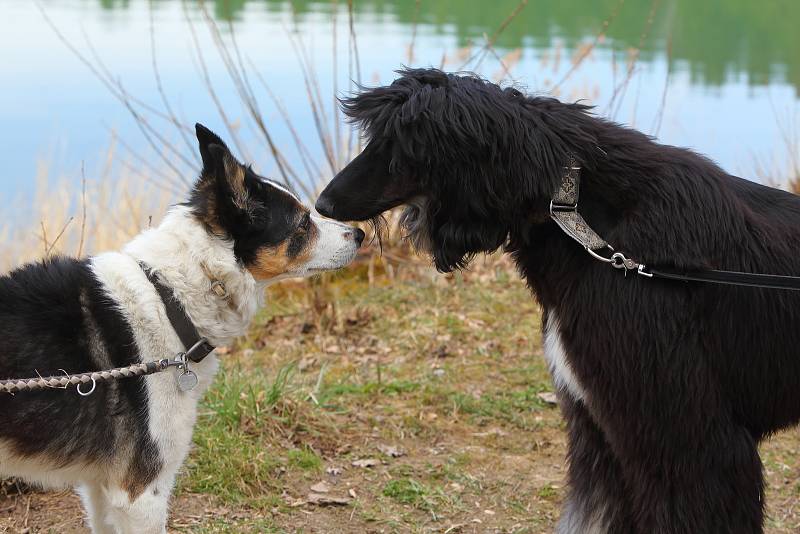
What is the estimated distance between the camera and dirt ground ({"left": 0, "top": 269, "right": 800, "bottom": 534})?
440 centimetres

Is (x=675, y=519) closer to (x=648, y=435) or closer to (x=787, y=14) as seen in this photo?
(x=648, y=435)

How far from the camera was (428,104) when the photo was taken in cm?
301

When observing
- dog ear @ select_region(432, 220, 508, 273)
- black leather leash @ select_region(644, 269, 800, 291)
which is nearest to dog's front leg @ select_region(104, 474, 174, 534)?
Result: dog ear @ select_region(432, 220, 508, 273)

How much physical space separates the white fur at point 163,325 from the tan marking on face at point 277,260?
0.11ft

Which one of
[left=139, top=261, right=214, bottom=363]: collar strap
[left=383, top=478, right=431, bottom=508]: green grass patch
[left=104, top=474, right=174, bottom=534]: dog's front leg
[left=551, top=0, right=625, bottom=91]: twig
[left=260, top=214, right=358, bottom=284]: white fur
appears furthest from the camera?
[left=551, top=0, right=625, bottom=91]: twig

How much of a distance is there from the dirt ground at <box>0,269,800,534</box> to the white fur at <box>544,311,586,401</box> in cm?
137

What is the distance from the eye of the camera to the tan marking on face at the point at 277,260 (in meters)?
3.52

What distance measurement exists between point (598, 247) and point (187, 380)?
160 centimetres

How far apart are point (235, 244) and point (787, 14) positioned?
71.7 feet

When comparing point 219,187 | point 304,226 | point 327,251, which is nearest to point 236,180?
point 219,187

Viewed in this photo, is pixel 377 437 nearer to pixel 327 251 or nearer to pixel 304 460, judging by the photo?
pixel 304 460

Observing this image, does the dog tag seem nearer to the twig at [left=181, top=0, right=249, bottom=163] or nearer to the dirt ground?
the dirt ground

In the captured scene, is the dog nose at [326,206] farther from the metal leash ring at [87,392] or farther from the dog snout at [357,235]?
the metal leash ring at [87,392]

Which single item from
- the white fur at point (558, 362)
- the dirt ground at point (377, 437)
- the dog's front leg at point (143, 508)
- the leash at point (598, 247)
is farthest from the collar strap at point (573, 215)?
the dirt ground at point (377, 437)
